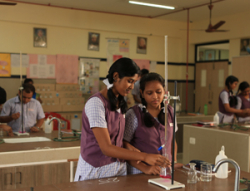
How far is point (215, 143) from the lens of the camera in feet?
14.5

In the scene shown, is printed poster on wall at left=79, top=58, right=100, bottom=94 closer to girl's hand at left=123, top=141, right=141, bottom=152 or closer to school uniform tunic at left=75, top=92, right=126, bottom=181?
girl's hand at left=123, top=141, right=141, bottom=152

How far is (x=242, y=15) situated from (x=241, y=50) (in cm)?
82

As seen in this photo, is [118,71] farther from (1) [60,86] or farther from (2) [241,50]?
(2) [241,50]

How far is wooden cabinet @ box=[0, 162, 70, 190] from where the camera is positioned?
2.88m

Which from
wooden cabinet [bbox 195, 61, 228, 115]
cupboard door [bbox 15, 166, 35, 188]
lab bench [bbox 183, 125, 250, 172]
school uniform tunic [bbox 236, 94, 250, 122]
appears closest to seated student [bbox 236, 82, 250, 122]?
school uniform tunic [bbox 236, 94, 250, 122]

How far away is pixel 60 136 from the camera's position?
3.60 m

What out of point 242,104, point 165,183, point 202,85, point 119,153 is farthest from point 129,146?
point 202,85

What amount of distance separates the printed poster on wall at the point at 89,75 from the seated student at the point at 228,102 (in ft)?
11.0

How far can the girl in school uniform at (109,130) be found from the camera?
1.85m

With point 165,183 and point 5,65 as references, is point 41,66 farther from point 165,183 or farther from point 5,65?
point 165,183

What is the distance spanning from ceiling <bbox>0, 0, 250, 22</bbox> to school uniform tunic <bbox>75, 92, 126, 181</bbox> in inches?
198

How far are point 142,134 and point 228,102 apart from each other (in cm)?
345

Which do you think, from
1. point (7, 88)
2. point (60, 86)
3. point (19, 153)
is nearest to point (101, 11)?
point (60, 86)

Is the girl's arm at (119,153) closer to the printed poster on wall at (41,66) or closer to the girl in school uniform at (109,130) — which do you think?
the girl in school uniform at (109,130)
